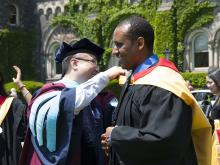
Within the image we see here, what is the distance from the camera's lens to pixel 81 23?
25.6 meters

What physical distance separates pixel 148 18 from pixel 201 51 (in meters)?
2.98

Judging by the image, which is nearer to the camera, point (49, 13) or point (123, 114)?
point (123, 114)

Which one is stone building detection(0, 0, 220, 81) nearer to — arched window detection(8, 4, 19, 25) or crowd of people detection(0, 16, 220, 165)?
arched window detection(8, 4, 19, 25)

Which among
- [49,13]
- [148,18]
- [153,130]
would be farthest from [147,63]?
[49,13]

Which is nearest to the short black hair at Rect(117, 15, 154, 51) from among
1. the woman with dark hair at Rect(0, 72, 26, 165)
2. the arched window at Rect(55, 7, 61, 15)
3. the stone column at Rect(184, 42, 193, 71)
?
the woman with dark hair at Rect(0, 72, 26, 165)

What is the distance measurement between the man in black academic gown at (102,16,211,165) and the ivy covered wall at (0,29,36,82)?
22698mm

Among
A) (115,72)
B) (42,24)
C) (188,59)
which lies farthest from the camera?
(42,24)

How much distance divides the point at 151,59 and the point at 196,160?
2.47 feet

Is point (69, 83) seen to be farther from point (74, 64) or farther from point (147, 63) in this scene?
point (147, 63)

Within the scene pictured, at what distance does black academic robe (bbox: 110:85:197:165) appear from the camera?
290 cm

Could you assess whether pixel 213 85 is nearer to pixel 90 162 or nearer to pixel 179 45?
pixel 90 162

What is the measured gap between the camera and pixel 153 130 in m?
2.89

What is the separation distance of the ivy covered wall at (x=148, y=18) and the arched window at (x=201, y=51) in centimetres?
62

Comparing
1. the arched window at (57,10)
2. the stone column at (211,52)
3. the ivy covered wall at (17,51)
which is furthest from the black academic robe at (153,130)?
the arched window at (57,10)
